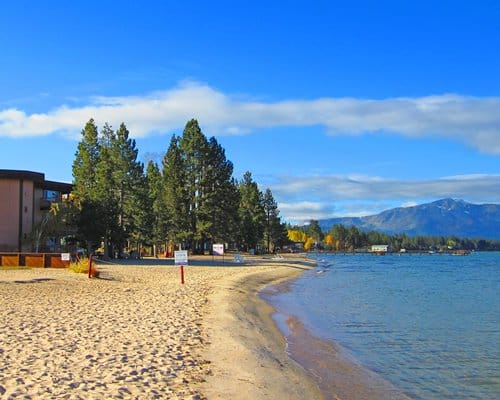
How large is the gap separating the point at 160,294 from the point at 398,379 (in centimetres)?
1489

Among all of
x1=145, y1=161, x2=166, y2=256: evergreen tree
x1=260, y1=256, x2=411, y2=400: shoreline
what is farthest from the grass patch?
x1=145, y1=161, x2=166, y2=256: evergreen tree

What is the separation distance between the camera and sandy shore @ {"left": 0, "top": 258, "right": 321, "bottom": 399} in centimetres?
948

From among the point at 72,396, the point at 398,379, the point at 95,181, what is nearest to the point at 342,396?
the point at 398,379

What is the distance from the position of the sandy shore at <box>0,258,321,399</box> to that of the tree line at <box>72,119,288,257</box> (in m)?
36.7

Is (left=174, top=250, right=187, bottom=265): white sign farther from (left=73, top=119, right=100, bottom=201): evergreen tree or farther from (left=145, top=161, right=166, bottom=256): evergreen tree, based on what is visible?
(left=145, top=161, right=166, bottom=256): evergreen tree

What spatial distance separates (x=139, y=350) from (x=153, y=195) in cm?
6313

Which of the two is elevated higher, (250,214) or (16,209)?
(250,214)

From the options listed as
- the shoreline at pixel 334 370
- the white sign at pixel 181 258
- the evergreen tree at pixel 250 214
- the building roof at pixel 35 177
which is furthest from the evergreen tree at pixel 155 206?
the shoreline at pixel 334 370

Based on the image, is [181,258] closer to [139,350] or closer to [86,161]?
[139,350]

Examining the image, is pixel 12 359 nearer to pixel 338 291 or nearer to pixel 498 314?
pixel 498 314

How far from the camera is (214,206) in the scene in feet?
266

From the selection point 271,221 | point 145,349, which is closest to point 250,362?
point 145,349

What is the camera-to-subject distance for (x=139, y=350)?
12586 millimetres

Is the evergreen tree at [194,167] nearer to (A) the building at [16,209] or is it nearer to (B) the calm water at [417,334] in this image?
(A) the building at [16,209]
